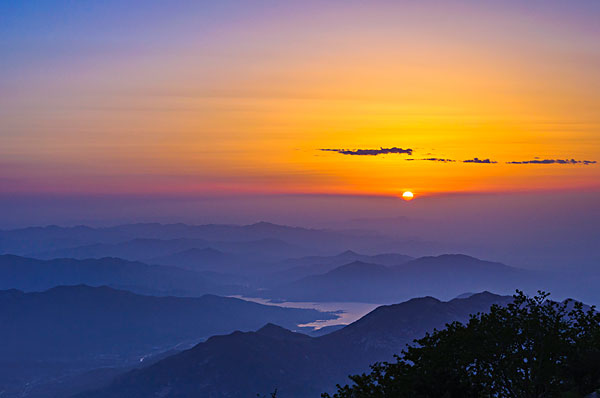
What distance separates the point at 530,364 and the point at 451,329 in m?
7.67

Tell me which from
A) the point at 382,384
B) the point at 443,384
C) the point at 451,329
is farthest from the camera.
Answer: the point at 451,329

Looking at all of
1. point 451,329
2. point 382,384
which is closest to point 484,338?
point 451,329

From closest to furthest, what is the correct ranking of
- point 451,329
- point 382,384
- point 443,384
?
1. point 443,384
2. point 382,384
3. point 451,329

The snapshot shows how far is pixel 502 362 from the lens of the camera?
54062mm

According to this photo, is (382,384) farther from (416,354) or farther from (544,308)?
(544,308)

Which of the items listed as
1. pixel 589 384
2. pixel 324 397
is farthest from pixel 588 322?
pixel 324 397

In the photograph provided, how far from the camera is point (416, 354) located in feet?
179

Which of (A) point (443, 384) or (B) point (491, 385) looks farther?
(B) point (491, 385)

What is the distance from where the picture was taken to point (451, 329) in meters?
57.1

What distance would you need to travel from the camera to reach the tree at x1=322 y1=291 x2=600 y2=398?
163ft

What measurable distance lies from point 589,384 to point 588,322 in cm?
979

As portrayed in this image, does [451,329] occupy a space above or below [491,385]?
above

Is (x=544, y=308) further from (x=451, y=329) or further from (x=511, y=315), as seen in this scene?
(x=451, y=329)

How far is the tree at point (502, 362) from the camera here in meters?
49.6
